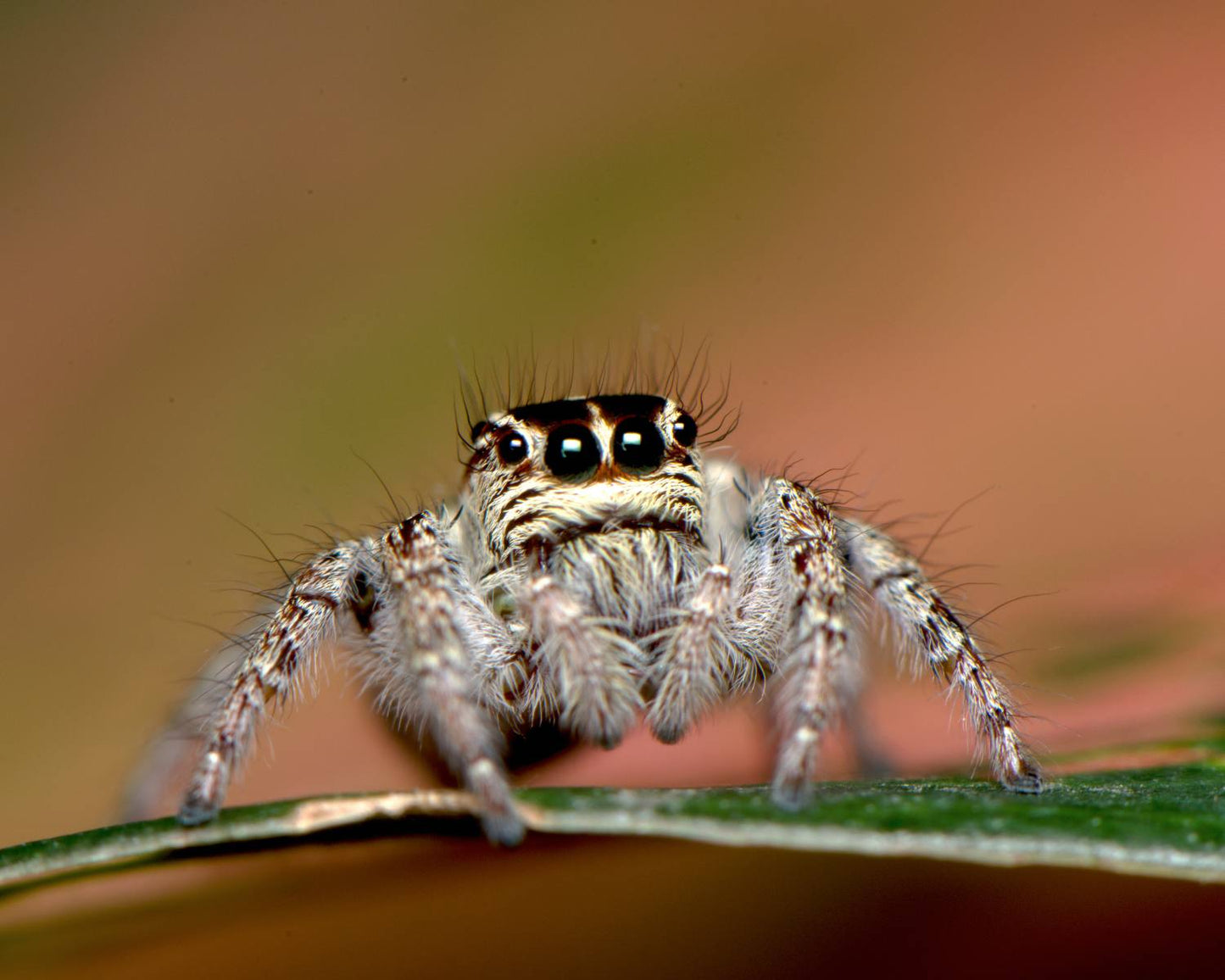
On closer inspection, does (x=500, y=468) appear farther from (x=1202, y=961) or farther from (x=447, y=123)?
(x=447, y=123)

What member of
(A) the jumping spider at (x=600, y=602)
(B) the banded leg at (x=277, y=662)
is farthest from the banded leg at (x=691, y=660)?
(B) the banded leg at (x=277, y=662)

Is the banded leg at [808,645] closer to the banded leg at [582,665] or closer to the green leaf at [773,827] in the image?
the green leaf at [773,827]

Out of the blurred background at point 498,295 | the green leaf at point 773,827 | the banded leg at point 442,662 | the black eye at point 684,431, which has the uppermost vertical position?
the blurred background at point 498,295

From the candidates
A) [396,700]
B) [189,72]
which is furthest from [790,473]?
[189,72]

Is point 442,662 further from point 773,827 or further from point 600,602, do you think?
point 773,827

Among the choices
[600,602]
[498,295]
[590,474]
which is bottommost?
[600,602]

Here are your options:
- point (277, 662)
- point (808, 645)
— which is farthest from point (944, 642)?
point (277, 662)

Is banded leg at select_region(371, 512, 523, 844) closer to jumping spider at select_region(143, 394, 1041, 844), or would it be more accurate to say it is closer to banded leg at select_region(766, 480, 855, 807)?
jumping spider at select_region(143, 394, 1041, 844)
